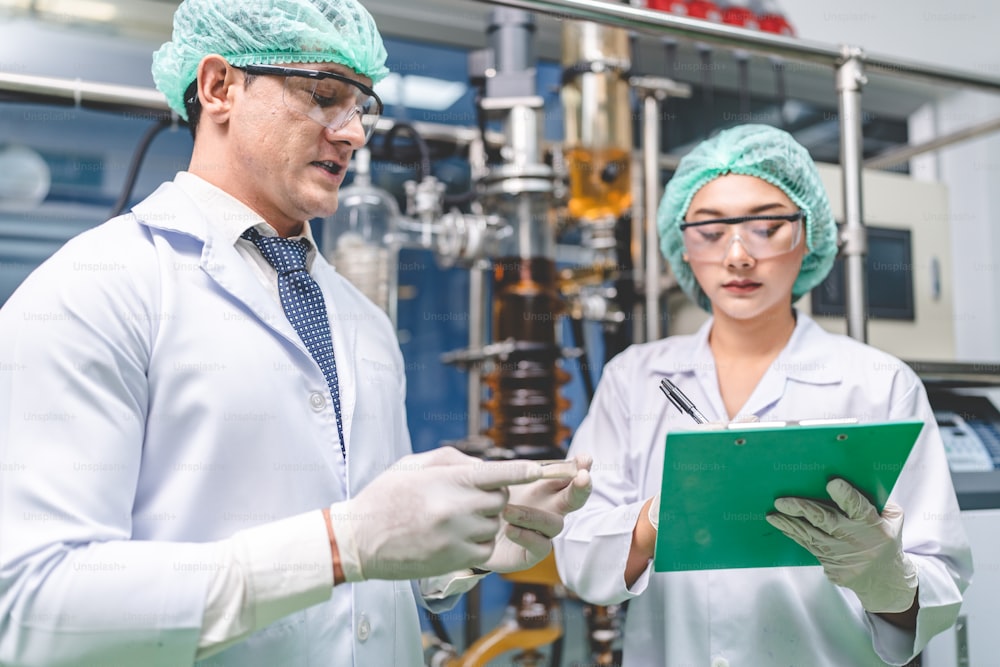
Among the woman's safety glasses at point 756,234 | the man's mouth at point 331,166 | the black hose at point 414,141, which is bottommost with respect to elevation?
the woman's safety glasses at point 756,234

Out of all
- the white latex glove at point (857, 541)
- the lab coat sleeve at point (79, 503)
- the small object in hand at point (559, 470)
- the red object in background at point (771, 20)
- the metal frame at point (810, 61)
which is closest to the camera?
the lab coat sleeve at point (79, 503)

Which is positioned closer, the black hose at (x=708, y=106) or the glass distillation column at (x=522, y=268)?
the glass distillation column at (x=522, y=268)

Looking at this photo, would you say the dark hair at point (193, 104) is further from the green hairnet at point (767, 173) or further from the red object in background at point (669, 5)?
the red object in background at point (669, 5)

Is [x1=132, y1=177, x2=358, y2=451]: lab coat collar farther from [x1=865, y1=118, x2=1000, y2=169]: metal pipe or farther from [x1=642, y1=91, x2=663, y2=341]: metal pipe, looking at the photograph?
[x1=865, y1=118, x2=1000, y2=169]: metal pipe

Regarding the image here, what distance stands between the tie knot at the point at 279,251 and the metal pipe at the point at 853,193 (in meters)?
0.97

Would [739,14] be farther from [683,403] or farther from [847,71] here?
[683,403]

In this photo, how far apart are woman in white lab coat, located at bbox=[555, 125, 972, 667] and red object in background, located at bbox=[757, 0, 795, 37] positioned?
3.15 ft

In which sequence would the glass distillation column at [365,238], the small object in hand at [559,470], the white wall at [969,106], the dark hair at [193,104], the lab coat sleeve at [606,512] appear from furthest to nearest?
the white wall at [969,106], the glass distillation column at [365,238], the lab coat sleeve at [606,512], the dark hair at [193,104], the small object in hand at [559,470]

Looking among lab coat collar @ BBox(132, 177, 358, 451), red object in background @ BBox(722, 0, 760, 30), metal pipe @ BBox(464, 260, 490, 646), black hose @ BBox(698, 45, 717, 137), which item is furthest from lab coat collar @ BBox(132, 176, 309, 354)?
black hose @ BBox(698, 45, 717, 137)

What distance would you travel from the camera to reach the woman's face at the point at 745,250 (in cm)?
132

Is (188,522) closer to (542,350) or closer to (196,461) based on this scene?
(196,461)

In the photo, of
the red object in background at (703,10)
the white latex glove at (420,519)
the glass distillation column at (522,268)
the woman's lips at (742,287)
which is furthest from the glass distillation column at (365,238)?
the white latex glove at (420,519)

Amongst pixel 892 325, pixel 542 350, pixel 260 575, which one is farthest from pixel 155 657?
pixel 892 325

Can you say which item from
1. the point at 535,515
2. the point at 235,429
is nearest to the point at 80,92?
the point at 235,429
